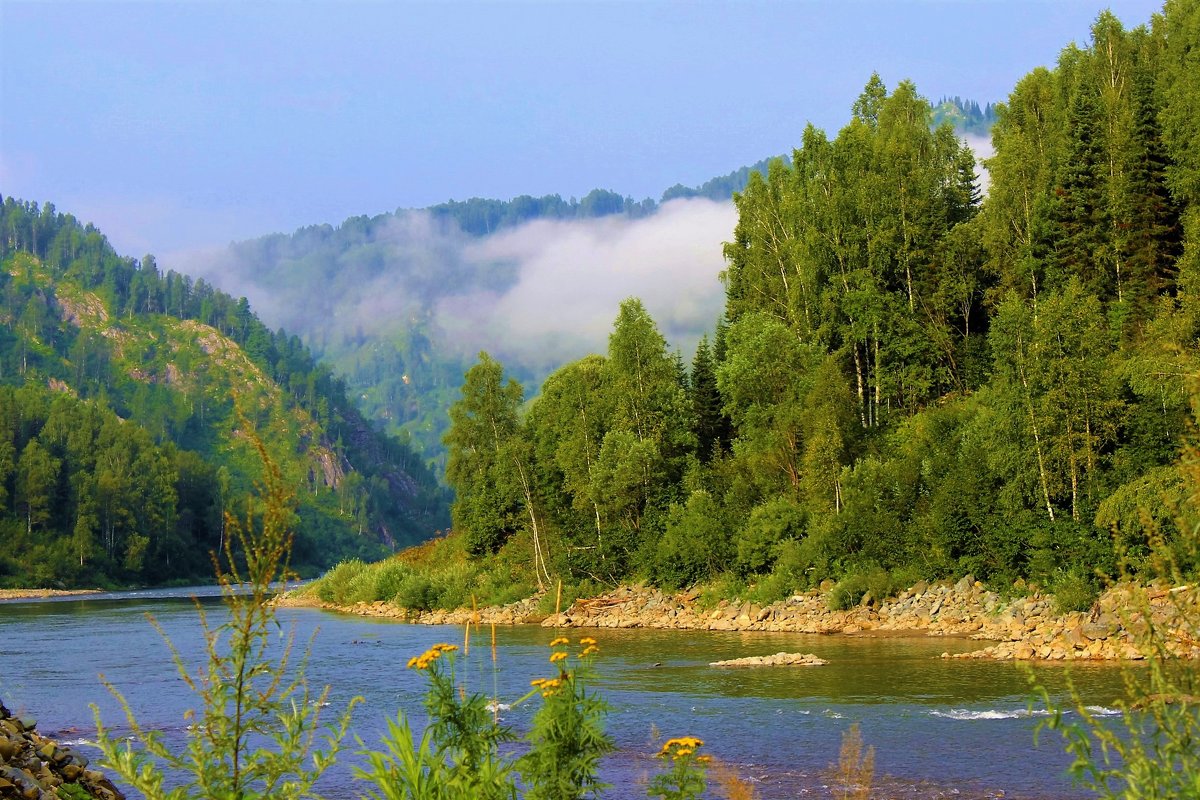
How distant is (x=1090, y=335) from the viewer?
143ft

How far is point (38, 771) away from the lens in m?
17.3

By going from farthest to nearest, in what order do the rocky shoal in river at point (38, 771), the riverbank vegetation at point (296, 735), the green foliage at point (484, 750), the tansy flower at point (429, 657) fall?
the rocky shoal in river at point (38, 771) → the tansy flower at point (429, 657) → the green foliage at point (484, 750) → the riverbank vegetation at point (296, 735)

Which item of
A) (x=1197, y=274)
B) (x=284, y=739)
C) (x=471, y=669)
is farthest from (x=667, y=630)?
(x=284, y=739)

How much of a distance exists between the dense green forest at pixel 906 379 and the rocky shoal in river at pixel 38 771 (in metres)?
33.1

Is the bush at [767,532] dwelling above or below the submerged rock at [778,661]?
above

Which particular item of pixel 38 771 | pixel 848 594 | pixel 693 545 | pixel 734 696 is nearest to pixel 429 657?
pixel 38 771

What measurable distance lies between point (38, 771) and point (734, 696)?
19.2 m

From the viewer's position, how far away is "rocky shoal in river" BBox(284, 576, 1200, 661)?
36406mm

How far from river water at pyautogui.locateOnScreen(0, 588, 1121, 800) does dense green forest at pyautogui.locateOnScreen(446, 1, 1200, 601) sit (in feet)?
25.1

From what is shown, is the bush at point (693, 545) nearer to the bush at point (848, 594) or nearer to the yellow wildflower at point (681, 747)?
the bush at point (848, 594)

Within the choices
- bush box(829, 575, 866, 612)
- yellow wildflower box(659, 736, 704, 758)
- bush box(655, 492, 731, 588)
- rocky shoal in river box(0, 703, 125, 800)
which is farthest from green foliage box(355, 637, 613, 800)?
bush box(655, 492, 731, 588)

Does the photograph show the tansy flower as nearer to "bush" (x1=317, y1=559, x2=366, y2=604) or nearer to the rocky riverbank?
"bush" (x1=317, y1=559, x2=366, y2=604)

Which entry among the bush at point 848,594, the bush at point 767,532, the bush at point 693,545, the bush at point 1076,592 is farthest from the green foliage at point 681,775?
the bush at point 693,545

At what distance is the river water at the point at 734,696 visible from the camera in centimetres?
2206
